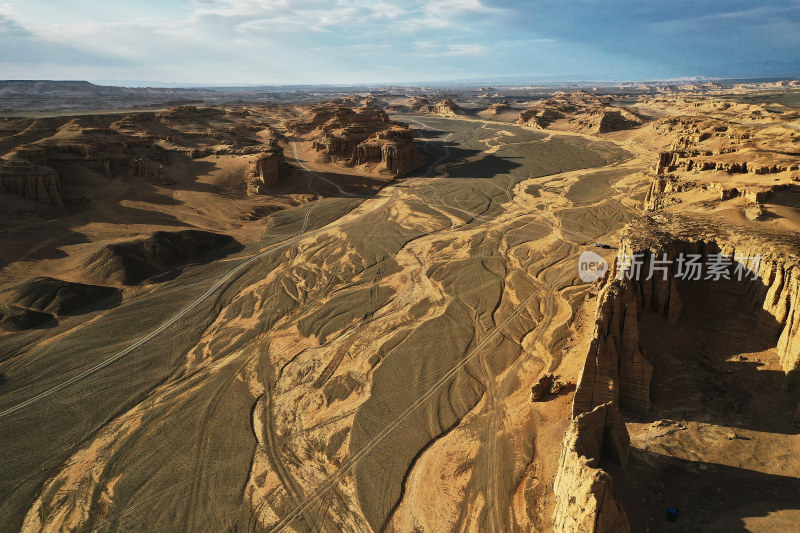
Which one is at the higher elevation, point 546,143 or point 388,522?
point 546,143

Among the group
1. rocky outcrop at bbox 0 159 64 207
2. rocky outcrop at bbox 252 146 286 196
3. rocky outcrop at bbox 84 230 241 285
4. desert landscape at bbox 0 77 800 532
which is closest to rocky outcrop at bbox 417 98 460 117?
rocky outcrop at bbox 252 146 286 196

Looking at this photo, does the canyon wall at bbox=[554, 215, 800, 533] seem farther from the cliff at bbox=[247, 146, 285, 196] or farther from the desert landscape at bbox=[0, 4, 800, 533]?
the cliff at bbox=[247, 146, 285, 196]

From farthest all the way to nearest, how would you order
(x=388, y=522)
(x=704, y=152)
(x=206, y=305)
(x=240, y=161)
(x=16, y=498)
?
(x=240, y=161) < (x=704, y=152) < (x=206, y=305) < (x=16, y=498) < (x=388, y=522)

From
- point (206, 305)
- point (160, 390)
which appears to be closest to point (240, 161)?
point (206, 305)

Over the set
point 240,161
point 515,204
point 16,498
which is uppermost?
point 240,161

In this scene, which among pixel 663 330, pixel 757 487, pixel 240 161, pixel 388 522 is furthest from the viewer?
pixel 240 161

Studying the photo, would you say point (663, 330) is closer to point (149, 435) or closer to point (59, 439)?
point (149, 435)

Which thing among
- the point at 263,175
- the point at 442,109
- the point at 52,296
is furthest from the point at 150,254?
the point at 442,109

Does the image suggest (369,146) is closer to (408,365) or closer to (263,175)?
(263,175)
